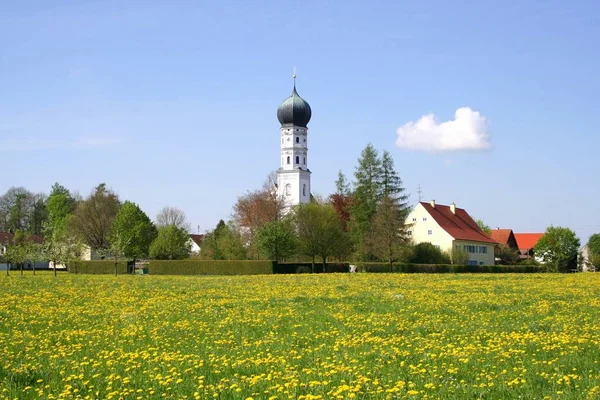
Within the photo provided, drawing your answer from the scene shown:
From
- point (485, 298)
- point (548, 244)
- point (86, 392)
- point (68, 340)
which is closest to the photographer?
point (86, 392)

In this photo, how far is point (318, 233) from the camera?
260 ft

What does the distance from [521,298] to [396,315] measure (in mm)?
9358

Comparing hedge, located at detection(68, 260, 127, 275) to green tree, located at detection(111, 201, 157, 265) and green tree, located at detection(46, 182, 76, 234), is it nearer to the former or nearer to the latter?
green tree, located at detection(111, 201, 157, 265)

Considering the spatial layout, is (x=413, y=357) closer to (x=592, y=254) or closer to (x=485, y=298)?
(x=485, y=298)

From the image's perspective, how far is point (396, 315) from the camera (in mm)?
20422

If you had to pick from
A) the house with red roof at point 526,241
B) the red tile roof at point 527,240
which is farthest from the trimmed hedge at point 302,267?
the red tile roof at point 527,240

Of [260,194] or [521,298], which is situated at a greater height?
[260,194]

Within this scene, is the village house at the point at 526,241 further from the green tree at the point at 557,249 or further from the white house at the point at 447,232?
the green tree at the point at 557,249

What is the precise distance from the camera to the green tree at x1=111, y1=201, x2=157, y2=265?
94.8 m

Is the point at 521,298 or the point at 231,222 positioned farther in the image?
the point at 231,222

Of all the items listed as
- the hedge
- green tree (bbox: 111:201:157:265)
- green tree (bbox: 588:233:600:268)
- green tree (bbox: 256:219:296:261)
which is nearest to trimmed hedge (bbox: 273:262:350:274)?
green tree (bbox: 256:219:296:261)

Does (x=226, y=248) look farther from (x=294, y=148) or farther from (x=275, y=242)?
(x=294, y=148)

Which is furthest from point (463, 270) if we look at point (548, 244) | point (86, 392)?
point (86, 392)

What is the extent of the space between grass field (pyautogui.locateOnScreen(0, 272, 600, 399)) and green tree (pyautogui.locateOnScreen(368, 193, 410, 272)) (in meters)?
52.5
